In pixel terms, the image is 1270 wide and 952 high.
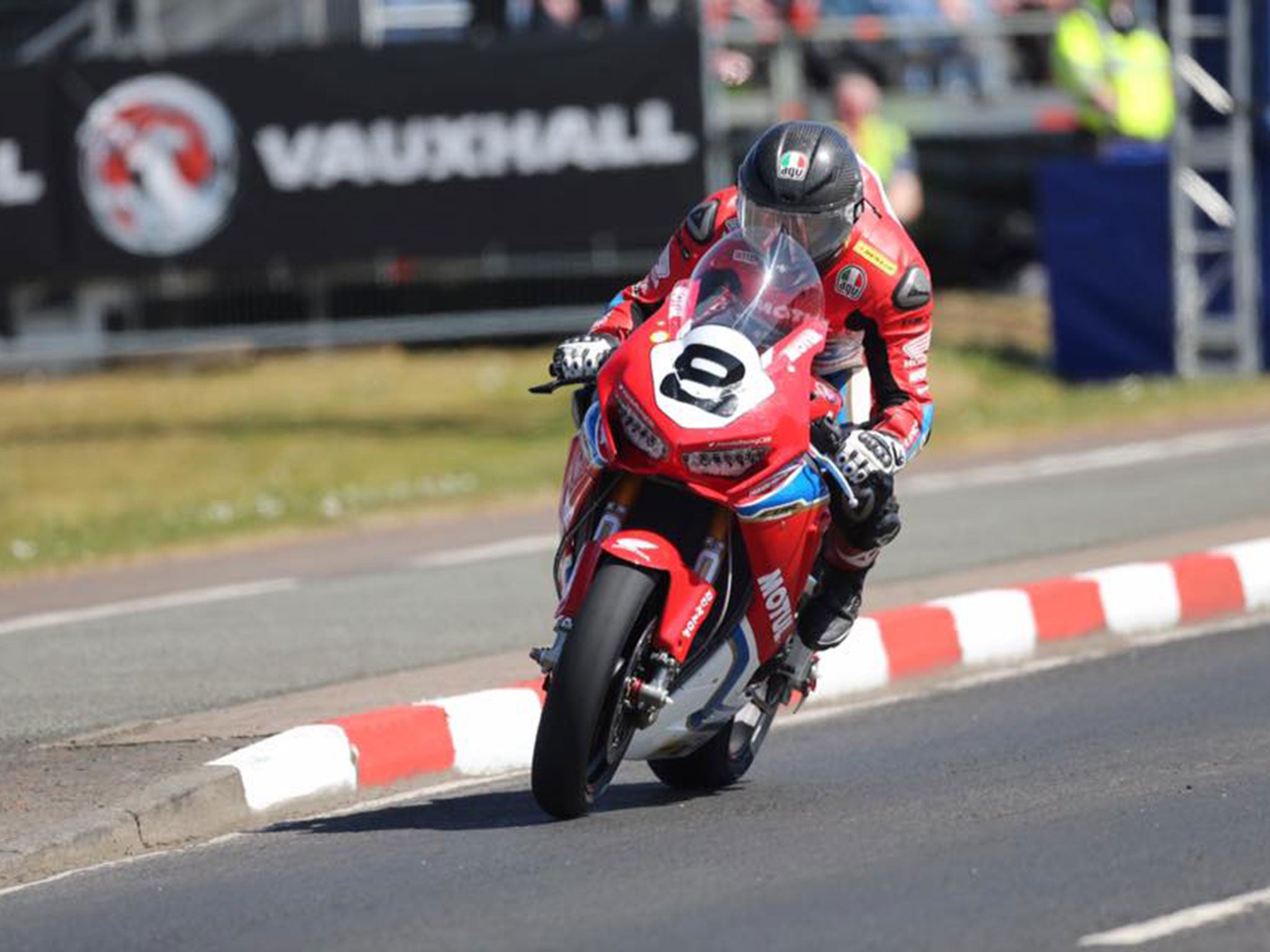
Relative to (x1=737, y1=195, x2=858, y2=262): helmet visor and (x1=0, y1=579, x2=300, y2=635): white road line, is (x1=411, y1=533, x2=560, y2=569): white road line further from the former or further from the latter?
(x1=737, y1=195, x2=858, y2=262): helmet visor

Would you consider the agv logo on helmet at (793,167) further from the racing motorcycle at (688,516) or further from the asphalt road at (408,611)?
the asphalt road at (408,611)

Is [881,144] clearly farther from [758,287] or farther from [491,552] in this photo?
[758,287]

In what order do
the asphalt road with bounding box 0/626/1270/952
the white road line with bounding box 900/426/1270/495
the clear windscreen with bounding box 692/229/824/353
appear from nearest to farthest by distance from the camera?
the asphalt road with bounding box 0/626/1270/952 < the clear windscreen with bounding box 692/229/824/353 < the white road line with bounding box 900/426/1270/495

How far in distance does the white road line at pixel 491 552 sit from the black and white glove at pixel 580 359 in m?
5.71

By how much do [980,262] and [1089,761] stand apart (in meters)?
16.2

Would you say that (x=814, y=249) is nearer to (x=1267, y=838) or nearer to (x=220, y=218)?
(x=1267, y=838)

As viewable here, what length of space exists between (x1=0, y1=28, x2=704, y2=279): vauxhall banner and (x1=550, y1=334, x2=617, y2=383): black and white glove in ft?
38.3

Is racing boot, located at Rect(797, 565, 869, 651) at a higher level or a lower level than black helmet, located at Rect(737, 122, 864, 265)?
lower

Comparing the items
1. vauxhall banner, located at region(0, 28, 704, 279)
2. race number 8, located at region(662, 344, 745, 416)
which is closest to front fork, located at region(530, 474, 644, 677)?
race number 8, located at region(662, 344, 745, 416)

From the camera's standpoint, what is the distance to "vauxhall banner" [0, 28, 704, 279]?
18891 millimetres

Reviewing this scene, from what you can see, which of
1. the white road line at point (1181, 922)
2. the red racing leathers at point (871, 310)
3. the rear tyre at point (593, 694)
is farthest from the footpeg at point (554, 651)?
the white road line at point (1181, 922)

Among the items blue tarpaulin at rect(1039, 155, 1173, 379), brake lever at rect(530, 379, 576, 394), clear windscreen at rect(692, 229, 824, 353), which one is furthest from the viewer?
blue tarpaulin at rect(1039, 155, 1173, 379)

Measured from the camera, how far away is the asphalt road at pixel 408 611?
9508 mm

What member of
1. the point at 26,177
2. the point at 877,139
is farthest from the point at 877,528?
the point at 877,139
